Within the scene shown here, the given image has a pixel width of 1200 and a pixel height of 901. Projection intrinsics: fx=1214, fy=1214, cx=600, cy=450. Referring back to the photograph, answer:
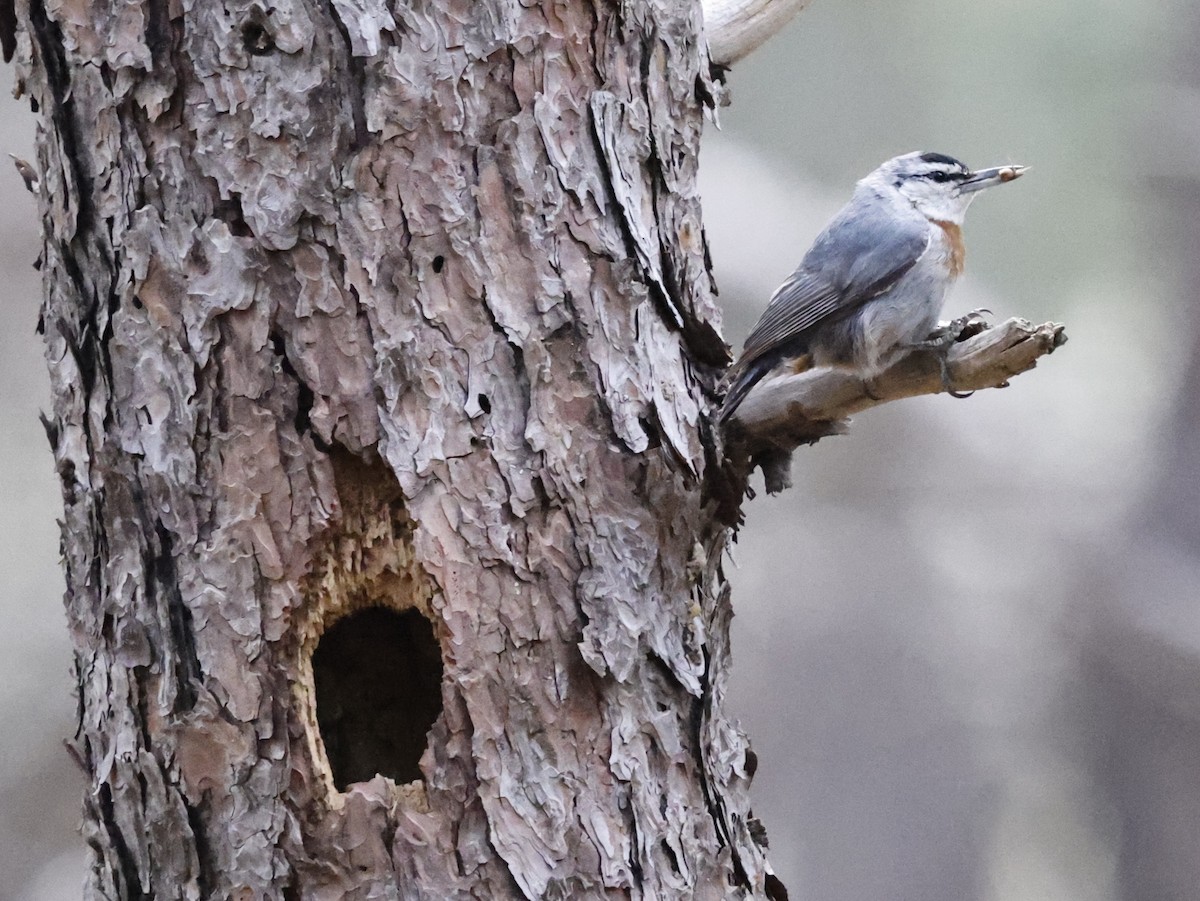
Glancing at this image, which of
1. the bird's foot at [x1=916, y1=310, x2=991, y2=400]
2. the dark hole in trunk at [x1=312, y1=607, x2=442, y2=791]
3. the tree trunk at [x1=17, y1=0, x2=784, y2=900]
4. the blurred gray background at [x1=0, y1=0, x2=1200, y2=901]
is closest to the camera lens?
the tree trunk at [x1=17, y1=0, x2=784, y2=900]

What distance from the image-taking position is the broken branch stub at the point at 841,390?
5.07 ft

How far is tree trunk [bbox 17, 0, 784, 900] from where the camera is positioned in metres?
1.46

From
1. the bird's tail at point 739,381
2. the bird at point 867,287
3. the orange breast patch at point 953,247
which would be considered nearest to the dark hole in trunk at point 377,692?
the bird's tail at point 739,381

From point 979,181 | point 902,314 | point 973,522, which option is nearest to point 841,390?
point 902,314

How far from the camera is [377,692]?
1779 millimetres

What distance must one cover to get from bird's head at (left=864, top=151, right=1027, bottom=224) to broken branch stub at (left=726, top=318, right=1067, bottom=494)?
0.77 m

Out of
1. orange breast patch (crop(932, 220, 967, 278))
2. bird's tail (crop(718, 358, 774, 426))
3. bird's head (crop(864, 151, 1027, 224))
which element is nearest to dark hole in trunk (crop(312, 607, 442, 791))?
bird's tail (crop(718, 358, 774, 426))

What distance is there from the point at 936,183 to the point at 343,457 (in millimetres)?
1514

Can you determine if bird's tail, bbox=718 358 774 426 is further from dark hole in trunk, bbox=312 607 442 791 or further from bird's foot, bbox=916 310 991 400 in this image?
dark hole in trunk, bbox=312 607 442 791

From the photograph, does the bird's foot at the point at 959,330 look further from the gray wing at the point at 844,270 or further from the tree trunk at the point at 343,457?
the tree trunk at the point at 343,457

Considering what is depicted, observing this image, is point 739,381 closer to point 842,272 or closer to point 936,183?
point 842,272

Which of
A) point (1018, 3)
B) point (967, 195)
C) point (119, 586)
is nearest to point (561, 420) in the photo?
point (119, 586)

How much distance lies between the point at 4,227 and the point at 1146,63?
3.78 metres

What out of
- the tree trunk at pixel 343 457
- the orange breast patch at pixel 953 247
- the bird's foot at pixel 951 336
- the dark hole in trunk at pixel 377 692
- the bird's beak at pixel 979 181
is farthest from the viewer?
the bird's beak at pixel 979 181
